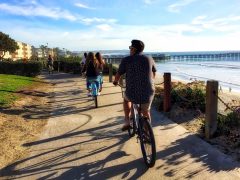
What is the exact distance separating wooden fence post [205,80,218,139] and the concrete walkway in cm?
35

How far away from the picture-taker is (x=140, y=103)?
239 inches

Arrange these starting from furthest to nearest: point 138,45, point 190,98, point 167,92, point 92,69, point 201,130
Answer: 1. point 92,69
2. point 190,98
3. point 167,92
4. point 201,130
5. point 138,45

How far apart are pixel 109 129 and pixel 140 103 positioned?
2.56 meters

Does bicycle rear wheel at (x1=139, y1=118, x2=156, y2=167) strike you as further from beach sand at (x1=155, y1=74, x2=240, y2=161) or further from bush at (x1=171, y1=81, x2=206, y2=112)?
bush at (x1=171, y1=81, x2=206, y2=112)

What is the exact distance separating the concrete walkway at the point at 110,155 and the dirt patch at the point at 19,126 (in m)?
0.22

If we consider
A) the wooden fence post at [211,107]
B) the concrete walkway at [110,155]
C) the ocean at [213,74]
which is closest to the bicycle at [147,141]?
the concrete walkway at [110,155]

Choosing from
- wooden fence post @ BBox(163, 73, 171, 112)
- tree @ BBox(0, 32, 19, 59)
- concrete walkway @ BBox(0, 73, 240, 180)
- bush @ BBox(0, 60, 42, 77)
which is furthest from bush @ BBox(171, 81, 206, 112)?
tree @ BBox(0, 32, 19, 59)

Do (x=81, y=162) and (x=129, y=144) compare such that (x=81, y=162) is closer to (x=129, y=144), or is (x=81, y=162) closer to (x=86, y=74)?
(x=129, y=144)

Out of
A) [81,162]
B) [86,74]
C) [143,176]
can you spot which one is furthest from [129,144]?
[86,74]

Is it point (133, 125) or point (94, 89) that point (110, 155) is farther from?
point (94, 89)

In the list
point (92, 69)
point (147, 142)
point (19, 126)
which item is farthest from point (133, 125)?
point (92, 69)

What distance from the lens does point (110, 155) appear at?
21.0 ft

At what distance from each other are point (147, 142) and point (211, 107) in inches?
74.5

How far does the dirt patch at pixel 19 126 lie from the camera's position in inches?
262
